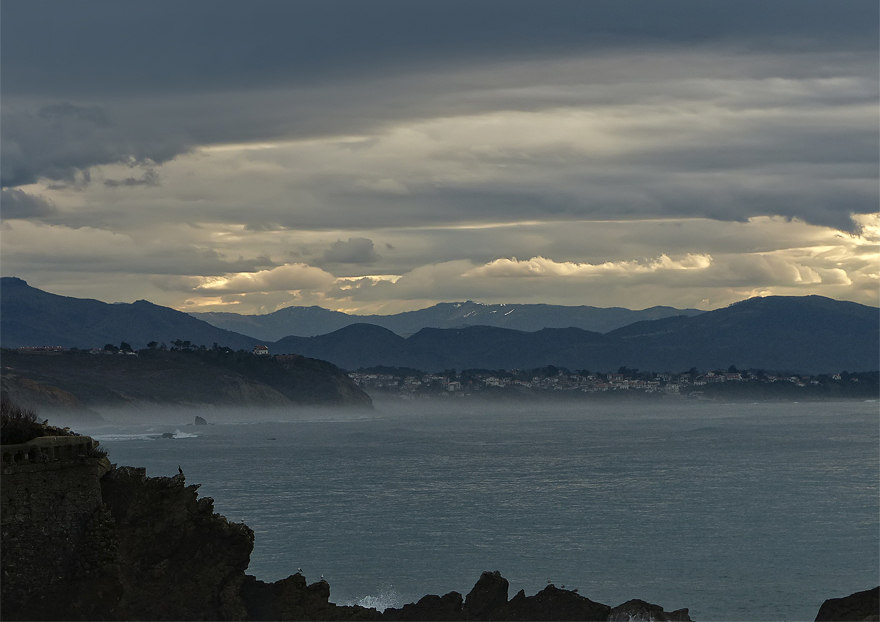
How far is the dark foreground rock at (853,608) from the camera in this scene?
34312 mm

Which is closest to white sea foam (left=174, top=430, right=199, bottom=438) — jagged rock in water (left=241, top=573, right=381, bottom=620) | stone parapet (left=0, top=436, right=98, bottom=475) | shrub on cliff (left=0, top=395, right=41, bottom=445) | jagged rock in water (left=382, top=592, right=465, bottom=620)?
jagged rock in water (left=382, top=592, right=465, bottom=620)

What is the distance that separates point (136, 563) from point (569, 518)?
142 ft

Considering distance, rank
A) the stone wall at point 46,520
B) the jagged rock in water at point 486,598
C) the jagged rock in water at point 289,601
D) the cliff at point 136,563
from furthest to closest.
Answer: the jagged rock in water at point 486,598, the jagged rock in water at point 289,601, the cliff at point 136,563, the stone wall at point 46,520

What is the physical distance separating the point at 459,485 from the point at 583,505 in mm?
17273

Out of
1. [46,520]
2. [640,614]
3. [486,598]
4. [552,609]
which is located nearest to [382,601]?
[486,598]

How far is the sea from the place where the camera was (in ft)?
155

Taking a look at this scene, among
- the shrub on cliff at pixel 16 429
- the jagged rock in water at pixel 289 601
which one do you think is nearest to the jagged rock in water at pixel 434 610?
the jagged rock in water at pixel 289 601

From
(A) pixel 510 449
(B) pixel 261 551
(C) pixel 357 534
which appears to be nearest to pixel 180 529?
(B) pixel 261 551

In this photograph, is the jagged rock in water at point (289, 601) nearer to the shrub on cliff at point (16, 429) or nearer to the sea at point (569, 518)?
the shrub on cliff at point (16, 429)

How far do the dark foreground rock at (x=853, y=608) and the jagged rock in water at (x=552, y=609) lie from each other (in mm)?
7853

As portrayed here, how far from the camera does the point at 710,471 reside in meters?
103

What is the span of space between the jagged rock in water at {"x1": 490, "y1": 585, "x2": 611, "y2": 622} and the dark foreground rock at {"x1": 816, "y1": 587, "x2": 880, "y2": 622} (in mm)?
7853

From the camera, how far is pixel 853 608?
35.1m

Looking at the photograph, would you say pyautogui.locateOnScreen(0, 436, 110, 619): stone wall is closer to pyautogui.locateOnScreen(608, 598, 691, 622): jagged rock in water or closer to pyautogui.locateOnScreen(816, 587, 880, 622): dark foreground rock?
pyautogui.locateOnScreen(608, 598, 691, 622): jagged rock in water
